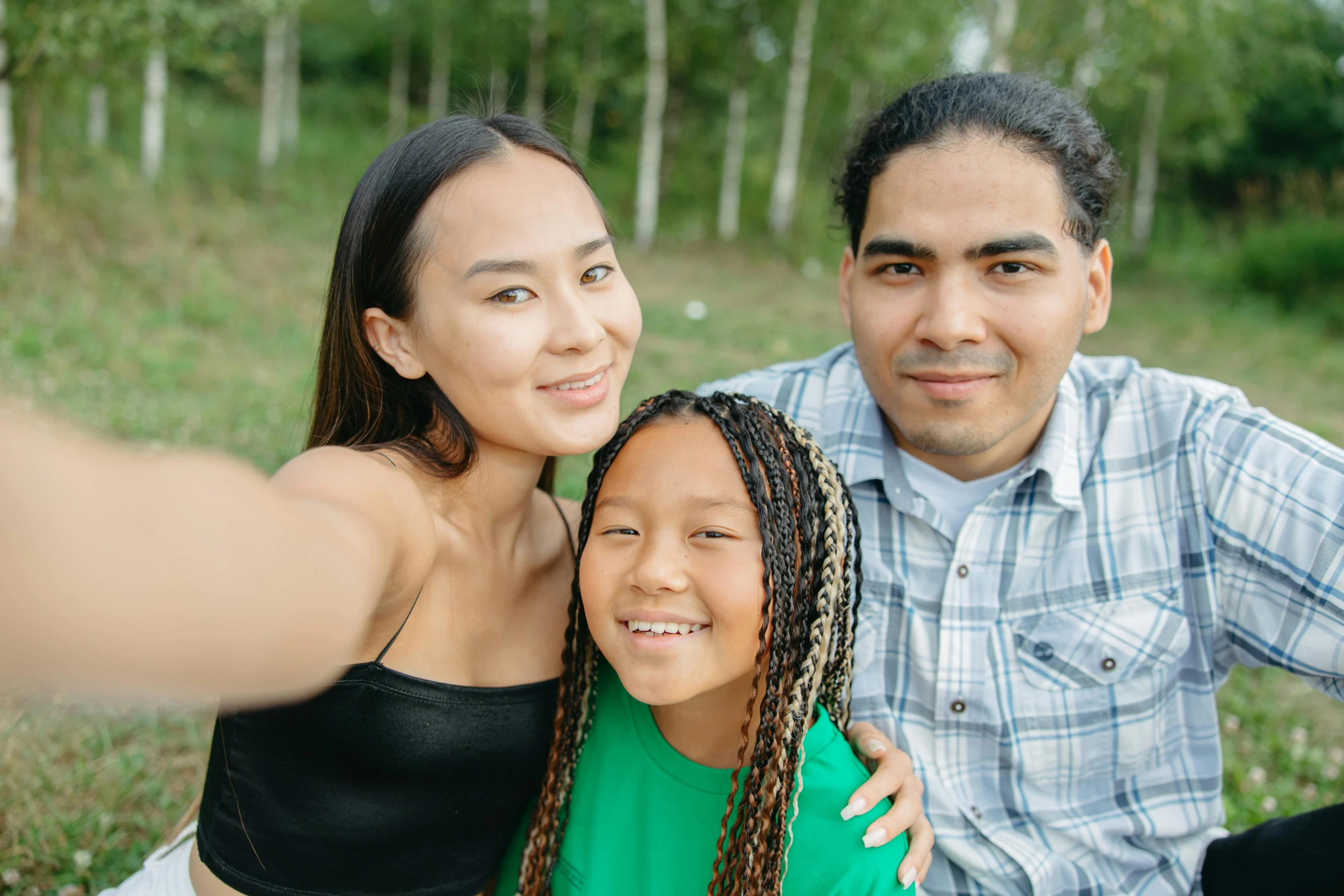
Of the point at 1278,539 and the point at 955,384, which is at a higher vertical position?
the point at 955,384

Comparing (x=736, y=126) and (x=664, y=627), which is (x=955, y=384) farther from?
(x=736, y=126)

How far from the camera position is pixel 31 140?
8734 millimetres

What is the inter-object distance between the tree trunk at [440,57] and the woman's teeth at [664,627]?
1863 cm

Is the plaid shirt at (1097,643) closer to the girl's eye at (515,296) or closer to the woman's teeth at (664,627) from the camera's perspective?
the woman's teeth at (664,627)

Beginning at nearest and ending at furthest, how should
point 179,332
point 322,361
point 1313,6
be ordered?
point 322,361 < point 179,332 < point 1313,6

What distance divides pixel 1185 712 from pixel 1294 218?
1573 centimetres

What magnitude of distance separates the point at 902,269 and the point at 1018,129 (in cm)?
43

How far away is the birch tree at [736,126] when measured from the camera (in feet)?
54.6

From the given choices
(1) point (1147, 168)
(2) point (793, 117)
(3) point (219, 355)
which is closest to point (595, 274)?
(3) point (219, 355)

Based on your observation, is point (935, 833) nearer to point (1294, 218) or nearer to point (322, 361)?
point (322, 361)

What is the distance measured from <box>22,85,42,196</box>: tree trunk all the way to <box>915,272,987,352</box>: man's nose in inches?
360

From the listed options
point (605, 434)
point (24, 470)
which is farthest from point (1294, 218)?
point (24, 470)

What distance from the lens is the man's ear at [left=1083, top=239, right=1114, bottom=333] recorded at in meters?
2.46

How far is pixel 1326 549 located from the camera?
1976mm
